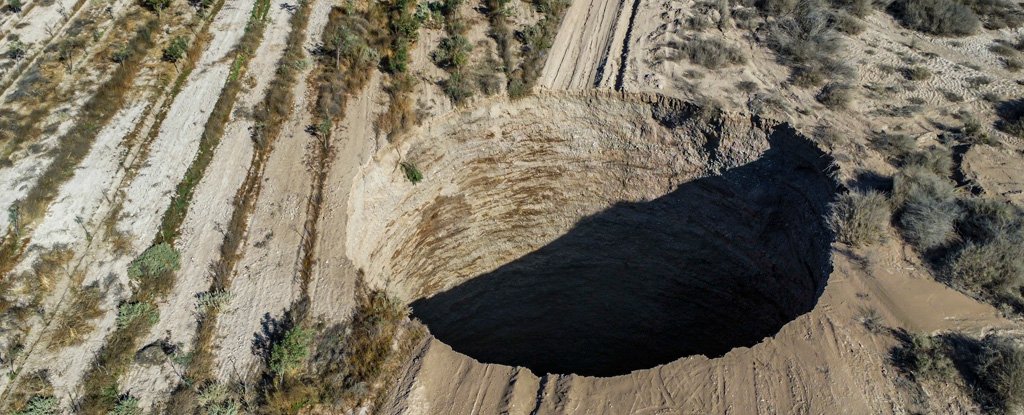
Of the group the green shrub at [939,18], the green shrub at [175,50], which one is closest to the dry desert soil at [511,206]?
the green shrub at [939,18]

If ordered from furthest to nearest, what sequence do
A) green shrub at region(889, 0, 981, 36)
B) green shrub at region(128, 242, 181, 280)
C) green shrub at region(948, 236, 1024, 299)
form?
green shrub at region(889, 0, 981, 36), green shrub at region(128, 242, 181, 280), green shrub at region(948, 236, 1024, 299)

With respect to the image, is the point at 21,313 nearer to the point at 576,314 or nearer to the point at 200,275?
the point at 200,275

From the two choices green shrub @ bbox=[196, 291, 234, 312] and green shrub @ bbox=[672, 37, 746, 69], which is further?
green shrub @ bbox=[672, 37, 746, 69]

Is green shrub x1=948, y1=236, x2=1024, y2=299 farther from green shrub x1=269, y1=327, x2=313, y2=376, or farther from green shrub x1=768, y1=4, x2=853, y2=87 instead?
green shrub x1=269, y1=327, x2=313, y2=376

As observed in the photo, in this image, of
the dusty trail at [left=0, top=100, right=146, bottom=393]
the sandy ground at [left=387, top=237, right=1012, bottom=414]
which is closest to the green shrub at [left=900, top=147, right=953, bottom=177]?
the sandy ground at [left=387, top=237, right=1012, bottom=414]

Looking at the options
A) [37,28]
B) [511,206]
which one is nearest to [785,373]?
[511,206]

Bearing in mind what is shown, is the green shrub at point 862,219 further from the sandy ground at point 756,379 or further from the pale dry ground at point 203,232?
the pale dry ground at point 203,232

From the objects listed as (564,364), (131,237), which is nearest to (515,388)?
(131,237)
